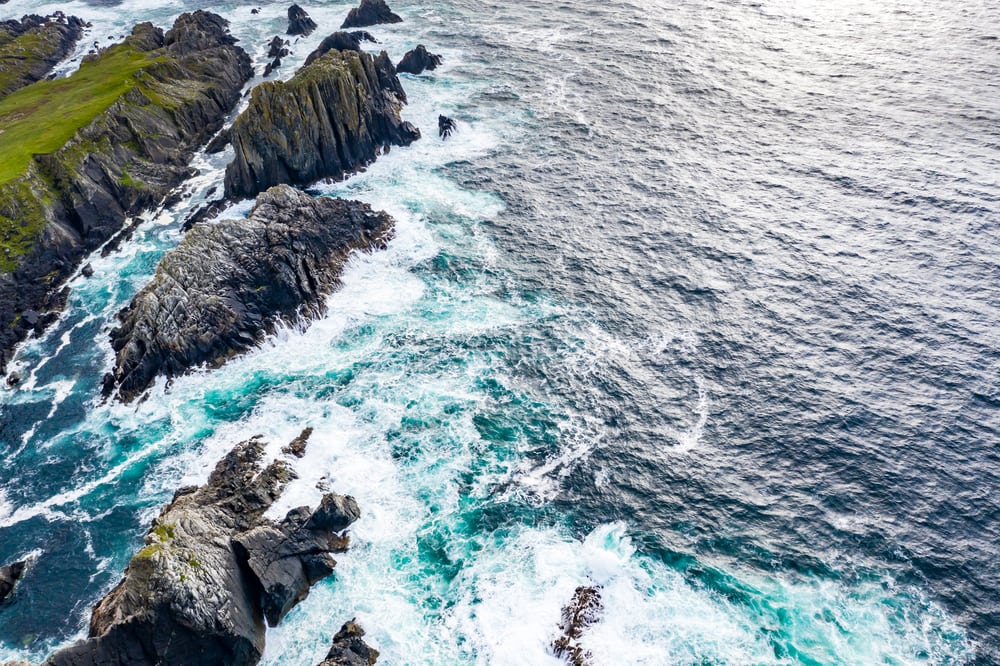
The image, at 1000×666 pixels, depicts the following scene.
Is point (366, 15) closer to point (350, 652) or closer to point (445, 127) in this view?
point (445, 127)

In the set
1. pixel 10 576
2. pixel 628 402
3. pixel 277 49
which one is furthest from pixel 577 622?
pixel 277 49

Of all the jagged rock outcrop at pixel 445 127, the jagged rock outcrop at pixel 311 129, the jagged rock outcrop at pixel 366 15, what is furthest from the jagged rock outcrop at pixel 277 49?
the jagged rock outcrop at pixel 445 127

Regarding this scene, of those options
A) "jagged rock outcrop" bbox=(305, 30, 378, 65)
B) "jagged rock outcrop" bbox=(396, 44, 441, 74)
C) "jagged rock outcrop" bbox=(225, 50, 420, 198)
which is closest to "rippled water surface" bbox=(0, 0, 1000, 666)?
"jagged rock outcrop" bbox=(225, 50, 420, 198)

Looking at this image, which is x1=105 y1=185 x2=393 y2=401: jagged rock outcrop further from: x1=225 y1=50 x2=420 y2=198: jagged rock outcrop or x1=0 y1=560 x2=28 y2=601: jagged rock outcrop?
x1=0 y1=560 x2=28 y2=601: jagged rock outcrop

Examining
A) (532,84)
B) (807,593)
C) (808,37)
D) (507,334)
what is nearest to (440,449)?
(507,334)

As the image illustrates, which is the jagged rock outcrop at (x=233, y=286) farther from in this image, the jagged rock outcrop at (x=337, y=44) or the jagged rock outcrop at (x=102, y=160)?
the jagged rock outcrop at (x=337, y=44)

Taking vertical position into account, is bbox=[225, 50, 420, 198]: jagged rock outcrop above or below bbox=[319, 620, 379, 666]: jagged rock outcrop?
above

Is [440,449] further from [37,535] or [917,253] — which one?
[917,253]
